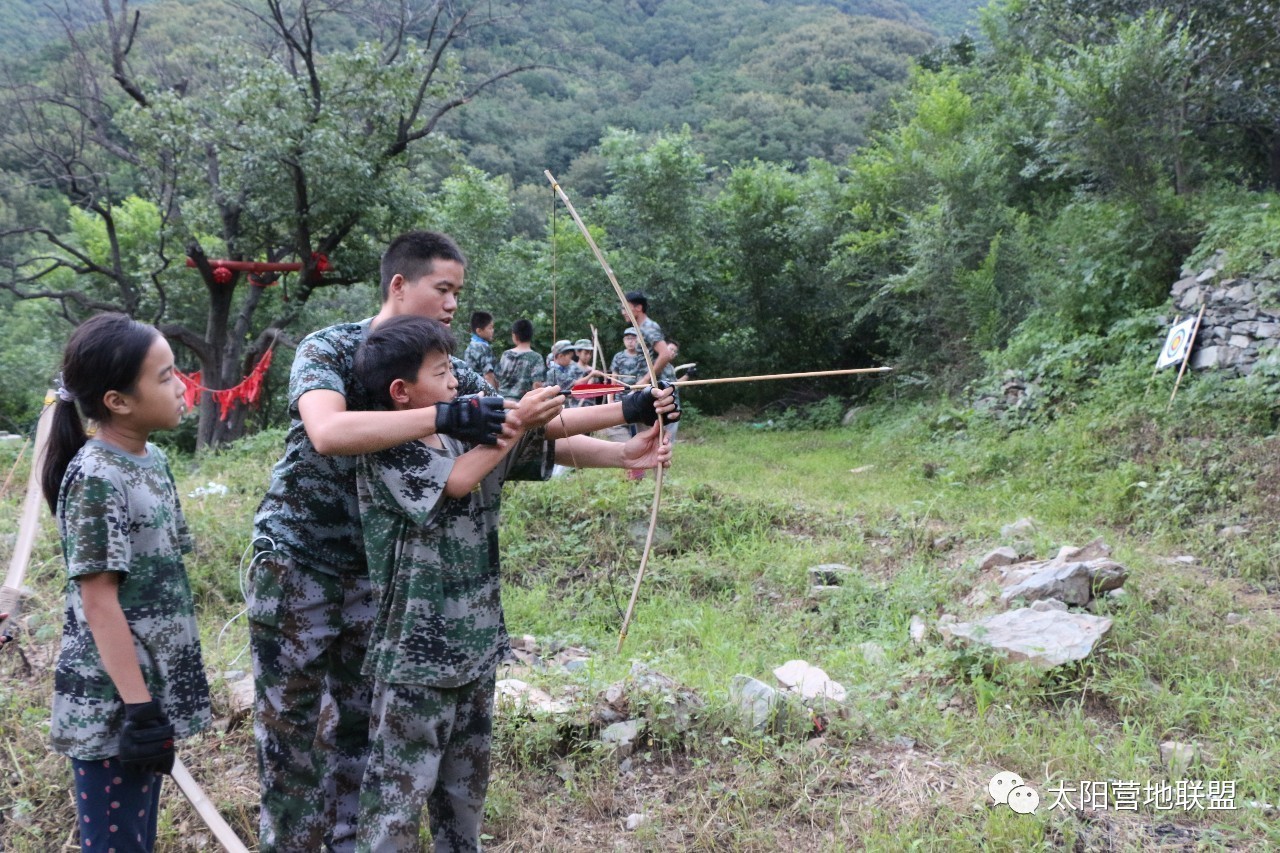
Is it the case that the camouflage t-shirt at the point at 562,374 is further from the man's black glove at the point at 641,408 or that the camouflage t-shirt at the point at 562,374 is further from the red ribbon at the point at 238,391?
the red ribbon at the point at 238,391

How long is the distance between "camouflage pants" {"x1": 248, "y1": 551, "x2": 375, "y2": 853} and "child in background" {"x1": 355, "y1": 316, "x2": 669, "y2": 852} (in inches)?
13.0

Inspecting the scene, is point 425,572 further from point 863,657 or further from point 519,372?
point 519,372

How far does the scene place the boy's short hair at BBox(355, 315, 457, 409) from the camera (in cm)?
213

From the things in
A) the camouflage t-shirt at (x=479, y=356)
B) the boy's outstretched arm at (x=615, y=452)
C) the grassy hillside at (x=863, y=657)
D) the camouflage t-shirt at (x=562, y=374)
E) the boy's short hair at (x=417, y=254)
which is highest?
the boy's short hair at (x=417, y=254)

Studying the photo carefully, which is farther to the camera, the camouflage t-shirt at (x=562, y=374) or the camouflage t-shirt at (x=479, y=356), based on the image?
the camouflage t-shirt at (x=479, y=356)

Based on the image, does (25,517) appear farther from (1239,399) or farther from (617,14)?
(617,14)

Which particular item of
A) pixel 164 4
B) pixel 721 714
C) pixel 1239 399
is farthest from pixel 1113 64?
pixel 164 4

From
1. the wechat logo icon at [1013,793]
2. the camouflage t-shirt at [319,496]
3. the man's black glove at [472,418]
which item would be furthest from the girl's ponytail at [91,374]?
Result: the wechat logo icon at [1013,793]

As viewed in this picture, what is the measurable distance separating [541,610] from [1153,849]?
127 inches

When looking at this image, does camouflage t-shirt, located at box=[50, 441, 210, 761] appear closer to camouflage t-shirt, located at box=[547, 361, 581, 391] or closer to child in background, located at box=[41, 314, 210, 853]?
child in background, located at box=[41, 314, 210, 853]

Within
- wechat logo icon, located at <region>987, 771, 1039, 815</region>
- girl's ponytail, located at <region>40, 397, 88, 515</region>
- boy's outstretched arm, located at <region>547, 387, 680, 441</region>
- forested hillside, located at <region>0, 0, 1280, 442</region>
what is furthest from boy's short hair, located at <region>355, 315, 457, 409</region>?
forested hillside, located at <region>0, 0, 1280, 442</region>

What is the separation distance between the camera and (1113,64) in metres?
9.39

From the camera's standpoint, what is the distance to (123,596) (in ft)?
6.75

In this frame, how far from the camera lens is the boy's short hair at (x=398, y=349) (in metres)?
2.13
